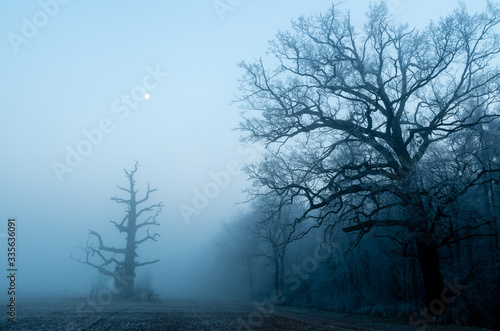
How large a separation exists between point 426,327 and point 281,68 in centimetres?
1221

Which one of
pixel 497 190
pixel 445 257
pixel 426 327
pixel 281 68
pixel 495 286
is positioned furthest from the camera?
pixel 445 257

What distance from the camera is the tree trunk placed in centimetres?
1519

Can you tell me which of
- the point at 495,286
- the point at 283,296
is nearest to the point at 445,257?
the point at 495,286

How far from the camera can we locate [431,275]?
1566 cm

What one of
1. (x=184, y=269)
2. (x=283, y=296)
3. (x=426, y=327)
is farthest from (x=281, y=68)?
(x=184, y=269)

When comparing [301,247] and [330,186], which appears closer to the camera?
[330,186]

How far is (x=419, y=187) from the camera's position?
14.6 m

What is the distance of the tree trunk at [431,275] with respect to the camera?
15.2m

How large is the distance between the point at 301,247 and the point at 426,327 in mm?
30506

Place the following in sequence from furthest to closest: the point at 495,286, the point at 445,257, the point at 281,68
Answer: the point at 445,257, the point at 281,68, the point at 495,286

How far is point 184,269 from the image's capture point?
146375 mm

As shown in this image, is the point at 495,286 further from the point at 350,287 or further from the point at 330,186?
the point at 350,287

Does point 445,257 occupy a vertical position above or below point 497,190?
below

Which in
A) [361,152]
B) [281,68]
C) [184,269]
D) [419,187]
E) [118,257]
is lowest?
[184,269]
